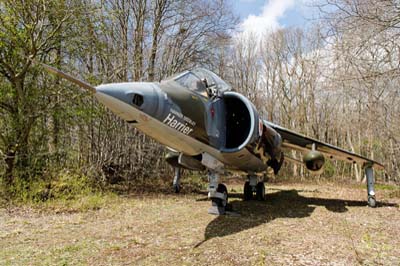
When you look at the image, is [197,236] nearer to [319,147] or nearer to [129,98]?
[129,98]

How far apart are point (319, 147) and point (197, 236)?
5762mm

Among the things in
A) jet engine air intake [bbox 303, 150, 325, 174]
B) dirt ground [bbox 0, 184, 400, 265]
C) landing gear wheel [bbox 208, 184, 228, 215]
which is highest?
jet engine air intake [bbox 303, 150, 325, 174]

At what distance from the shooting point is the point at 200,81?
608cm

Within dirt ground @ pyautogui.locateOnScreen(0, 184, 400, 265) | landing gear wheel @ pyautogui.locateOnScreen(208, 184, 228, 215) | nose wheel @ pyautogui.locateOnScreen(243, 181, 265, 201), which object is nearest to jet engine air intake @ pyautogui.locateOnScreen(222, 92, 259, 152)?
landing gear wheel @ pyautogui.locateOnScreen(208, 184, 228, 215)

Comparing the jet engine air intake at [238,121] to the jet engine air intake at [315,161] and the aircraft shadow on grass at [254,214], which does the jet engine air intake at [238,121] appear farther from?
the jet engine air intake at [315,161]

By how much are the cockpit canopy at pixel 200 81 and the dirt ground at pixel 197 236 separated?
2591mm

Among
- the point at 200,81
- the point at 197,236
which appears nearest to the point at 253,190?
the point at 200,81

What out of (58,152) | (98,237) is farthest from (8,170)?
(98,237)

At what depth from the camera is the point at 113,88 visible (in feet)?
14.6

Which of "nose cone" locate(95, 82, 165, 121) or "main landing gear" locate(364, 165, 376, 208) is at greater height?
"nose cone" locate(95, 82, 165, 121)

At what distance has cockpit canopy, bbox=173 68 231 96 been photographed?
582 cm

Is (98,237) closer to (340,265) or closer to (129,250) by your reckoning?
(129,250)

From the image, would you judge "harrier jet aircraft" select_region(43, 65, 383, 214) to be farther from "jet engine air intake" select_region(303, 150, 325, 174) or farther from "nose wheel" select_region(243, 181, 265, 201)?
"nose wheel" select_region(243, 181, 265, 201)

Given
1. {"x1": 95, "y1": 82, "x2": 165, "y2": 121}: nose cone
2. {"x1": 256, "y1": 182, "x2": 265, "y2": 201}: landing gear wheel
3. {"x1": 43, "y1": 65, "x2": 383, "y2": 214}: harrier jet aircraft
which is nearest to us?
{"x1": 95, "y1": 82, "x2": 165, "y2": 121}: nose cone
